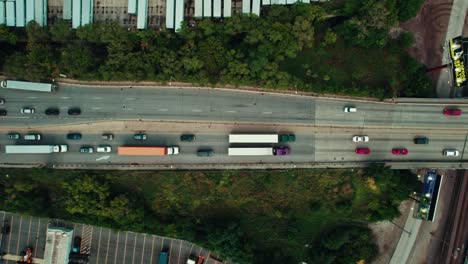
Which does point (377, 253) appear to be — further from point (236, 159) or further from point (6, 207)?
point (6, 207)

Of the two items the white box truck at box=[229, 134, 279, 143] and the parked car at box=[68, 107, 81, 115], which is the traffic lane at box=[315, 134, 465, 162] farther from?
the parked car at box=[68, 107, 81, 115]

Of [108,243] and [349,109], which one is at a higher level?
[349,109]

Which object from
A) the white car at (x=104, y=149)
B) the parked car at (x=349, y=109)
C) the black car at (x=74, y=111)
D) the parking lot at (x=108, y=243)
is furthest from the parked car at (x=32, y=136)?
the parked car at (x=349, y=109)

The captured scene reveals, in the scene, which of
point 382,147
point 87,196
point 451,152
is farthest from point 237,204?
point 451,152

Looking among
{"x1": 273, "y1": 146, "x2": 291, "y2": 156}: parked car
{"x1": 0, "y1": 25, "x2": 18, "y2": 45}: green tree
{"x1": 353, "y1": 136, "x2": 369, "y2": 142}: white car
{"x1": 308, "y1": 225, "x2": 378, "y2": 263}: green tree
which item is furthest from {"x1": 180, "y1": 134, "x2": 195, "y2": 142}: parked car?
{"x1": 0, "y1": 25, "x2": 18, "y2": 45}: green tree

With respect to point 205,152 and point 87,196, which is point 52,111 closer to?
point 87,196
